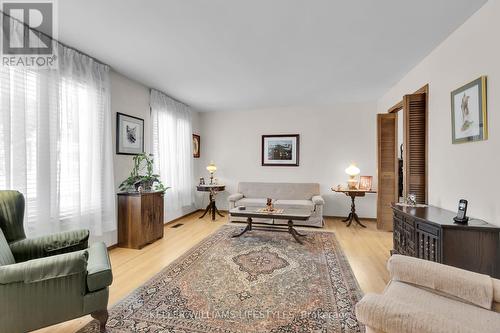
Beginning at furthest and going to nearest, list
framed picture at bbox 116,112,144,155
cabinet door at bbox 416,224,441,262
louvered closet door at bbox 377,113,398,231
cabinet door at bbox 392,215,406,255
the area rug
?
louvered closet door at bbox 377,113,398,231, framed picture at bbox 116,112,144,155, cabinet door at bbox 392,215,406,255, cabinet door at bbox 416,224,441,262, the area rug

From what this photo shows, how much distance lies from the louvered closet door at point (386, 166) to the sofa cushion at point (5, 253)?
4.88m

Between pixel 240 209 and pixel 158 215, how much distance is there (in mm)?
1347

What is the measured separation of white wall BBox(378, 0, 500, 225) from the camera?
1.90 meters

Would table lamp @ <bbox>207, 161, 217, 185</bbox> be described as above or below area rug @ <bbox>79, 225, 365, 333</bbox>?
above

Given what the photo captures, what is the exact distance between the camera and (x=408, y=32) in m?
2.42

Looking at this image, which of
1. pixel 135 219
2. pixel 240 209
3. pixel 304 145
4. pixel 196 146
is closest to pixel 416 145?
pixel 304 145

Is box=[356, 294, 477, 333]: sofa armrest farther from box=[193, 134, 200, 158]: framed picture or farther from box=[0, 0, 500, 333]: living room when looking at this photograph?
box=[193, 134, 200, 158]: framed picture

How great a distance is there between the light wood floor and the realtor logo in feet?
7.79

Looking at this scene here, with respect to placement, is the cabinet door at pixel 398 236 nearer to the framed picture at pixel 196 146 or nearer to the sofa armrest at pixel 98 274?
the sofa armrest at pixel 98 274

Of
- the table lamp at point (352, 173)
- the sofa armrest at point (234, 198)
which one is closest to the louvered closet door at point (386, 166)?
the table lamp at point (352, 173)

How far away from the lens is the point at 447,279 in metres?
1.38

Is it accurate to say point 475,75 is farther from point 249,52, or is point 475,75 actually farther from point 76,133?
point 76,133

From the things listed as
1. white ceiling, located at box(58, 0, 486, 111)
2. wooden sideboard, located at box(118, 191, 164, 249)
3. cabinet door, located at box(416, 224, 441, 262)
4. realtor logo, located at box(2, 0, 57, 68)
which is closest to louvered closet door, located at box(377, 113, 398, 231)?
white ceiling, located at box(58, 0, 486, 111)

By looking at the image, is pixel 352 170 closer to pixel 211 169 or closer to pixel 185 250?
pixel 211 169
